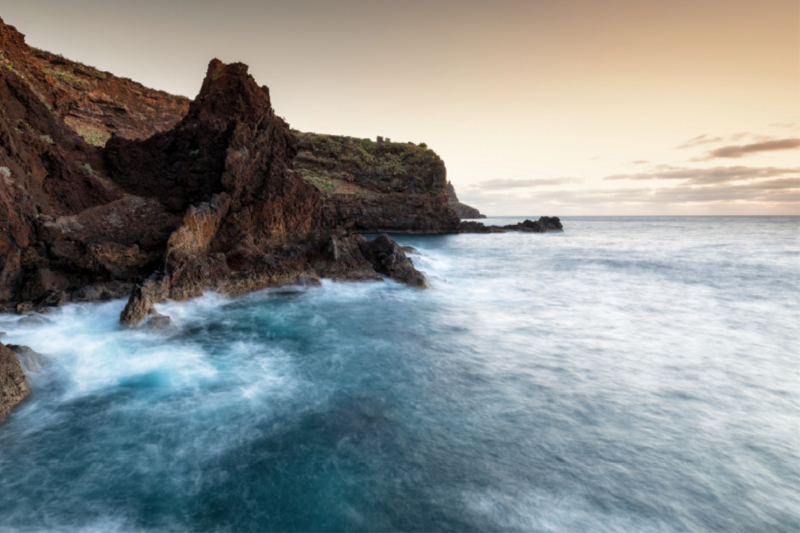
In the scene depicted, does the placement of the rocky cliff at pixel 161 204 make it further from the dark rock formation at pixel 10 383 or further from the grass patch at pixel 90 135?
the grass patch at pixel 90 135

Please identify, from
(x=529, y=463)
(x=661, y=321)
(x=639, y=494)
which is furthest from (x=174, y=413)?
(x=661, y=321)

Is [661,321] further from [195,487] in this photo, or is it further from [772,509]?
[195,487]

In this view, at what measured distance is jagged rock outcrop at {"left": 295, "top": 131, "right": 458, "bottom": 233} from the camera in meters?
46.0

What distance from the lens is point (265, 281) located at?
11445 millimetres

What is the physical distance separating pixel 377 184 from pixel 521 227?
24.7 meters

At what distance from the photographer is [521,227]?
56.7 meters

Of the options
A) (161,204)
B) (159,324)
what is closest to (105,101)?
(161,204)

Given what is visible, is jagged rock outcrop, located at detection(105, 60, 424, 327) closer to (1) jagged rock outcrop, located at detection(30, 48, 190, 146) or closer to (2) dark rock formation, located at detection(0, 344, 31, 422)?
(2) dark rock formation, located at detection(0, 344, 31, 422)

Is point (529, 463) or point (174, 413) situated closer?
point (529, 463)

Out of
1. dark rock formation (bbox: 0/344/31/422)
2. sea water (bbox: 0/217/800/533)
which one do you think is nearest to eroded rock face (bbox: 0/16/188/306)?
sea water (bbox: 0/217/800/533)

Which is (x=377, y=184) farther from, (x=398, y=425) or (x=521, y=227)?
(x=398, y=425)

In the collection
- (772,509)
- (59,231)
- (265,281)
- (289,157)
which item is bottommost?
(772,509)

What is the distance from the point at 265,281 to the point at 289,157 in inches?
242

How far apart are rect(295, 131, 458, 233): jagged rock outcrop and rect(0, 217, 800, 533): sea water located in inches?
1460
